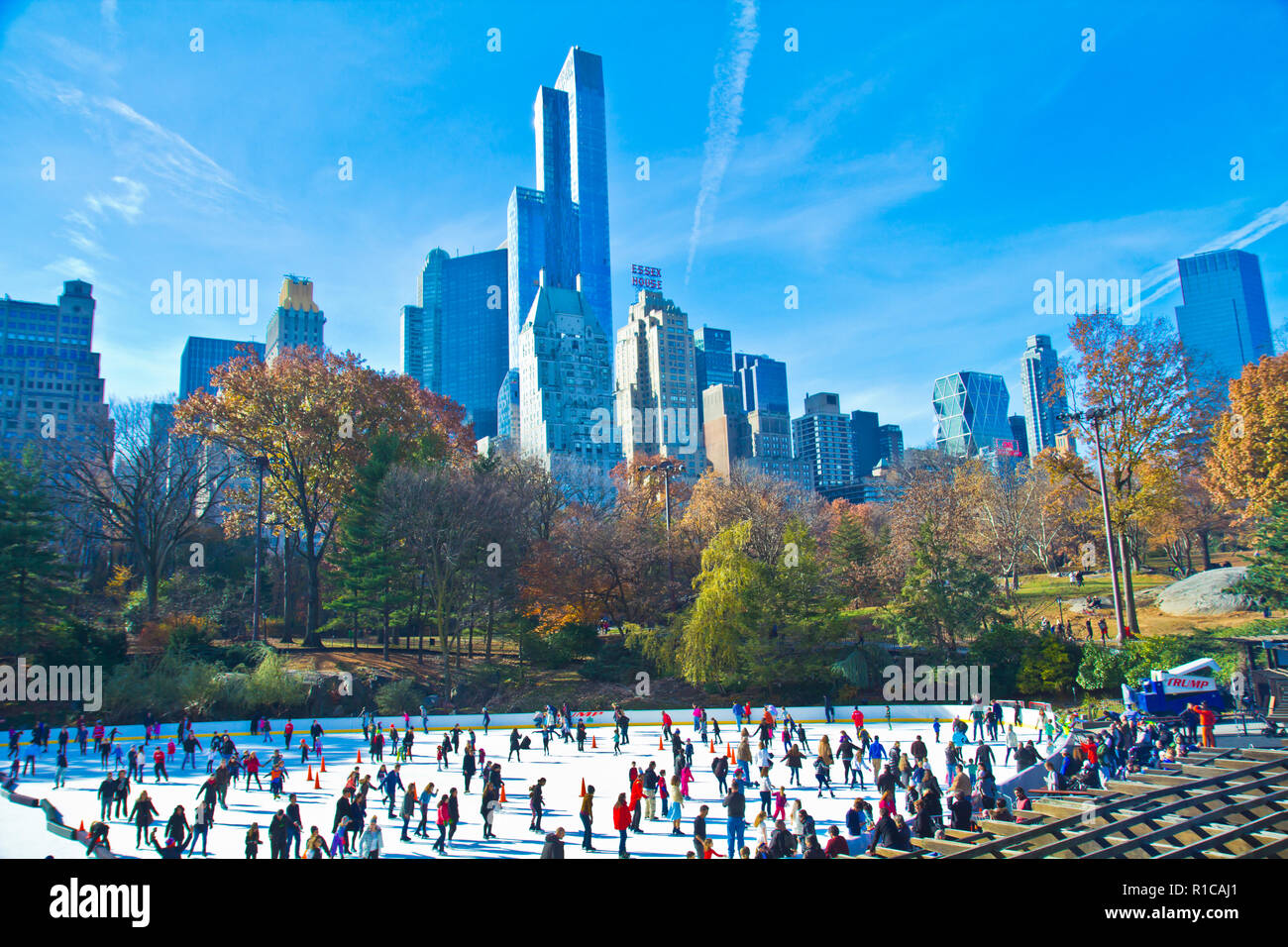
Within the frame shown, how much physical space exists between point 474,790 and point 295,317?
16880 cm

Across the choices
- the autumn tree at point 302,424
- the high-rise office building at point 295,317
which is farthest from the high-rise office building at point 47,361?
the autumn tree at point 302,424

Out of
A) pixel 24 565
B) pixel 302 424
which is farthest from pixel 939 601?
pixel 24 565

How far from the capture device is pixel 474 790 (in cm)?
1969

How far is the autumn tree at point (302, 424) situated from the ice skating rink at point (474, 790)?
15.6m

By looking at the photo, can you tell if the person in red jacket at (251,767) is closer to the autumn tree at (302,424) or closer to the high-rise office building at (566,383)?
the autumn tree at (302,424)

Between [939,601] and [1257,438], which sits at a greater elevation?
[1257,438]

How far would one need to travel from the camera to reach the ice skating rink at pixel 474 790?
14125 millimetres

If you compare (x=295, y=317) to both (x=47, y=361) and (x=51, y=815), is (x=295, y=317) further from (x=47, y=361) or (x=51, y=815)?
(x=51, y=815)

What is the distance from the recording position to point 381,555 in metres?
38.6

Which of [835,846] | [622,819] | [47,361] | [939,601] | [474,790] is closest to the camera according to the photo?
[835,846]

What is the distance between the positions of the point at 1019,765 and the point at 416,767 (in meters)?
16.7
